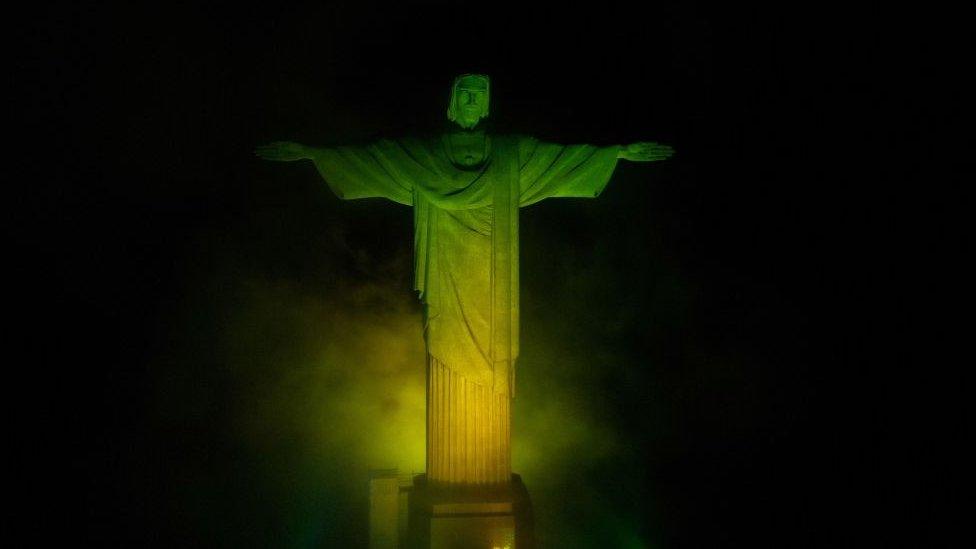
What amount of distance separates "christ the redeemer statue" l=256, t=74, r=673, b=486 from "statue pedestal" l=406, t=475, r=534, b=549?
0.16 meters

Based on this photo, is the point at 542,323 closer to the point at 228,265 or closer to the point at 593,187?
the point at 593,187

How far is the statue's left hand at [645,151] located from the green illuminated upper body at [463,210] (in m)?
0.23

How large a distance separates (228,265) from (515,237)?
6.83ft

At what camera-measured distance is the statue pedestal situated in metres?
3.22

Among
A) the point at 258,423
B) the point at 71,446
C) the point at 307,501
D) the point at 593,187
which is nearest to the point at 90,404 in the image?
the point at 71,446

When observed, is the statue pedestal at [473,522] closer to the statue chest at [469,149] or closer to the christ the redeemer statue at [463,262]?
the christ the redeemer statue at [463,262]

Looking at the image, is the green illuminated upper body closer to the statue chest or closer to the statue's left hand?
the statue chest

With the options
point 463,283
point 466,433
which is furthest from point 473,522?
point 463,283

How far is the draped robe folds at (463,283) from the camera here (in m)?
3.44

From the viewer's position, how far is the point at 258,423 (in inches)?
177

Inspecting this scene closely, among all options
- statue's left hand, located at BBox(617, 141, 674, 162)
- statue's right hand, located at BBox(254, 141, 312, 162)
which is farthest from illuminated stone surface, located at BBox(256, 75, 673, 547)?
statue's left hand, located at BBox(617, 141, 674, 162)

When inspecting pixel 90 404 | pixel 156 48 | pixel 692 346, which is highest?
pixel 156 48

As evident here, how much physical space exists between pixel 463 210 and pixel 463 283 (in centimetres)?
37

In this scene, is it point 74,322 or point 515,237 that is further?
point 74,322
